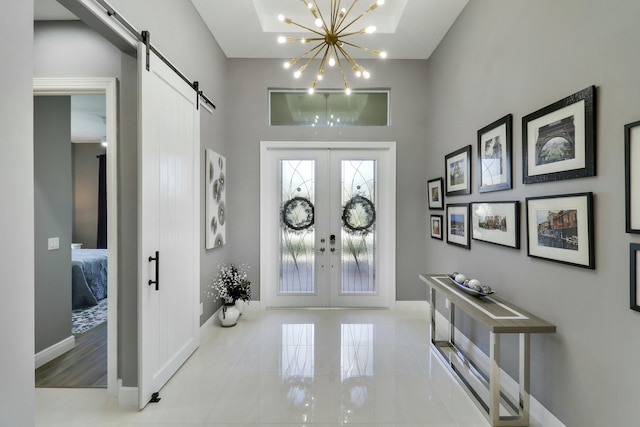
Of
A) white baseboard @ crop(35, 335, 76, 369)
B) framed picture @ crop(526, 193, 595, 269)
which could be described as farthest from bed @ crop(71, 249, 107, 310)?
framed picture @ crop(526, 193, 595, 269)

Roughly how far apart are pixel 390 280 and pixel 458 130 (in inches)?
84.6

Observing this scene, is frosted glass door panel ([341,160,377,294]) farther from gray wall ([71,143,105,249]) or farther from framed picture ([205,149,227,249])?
gray wall ([71,143,105,249])

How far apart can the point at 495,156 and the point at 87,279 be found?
5.49 metres

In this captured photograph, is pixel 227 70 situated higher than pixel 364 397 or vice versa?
pixel 227 70

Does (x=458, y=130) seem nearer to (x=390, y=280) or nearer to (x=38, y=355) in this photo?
(x=390, y=280)

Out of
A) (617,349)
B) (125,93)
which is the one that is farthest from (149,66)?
(617,349)

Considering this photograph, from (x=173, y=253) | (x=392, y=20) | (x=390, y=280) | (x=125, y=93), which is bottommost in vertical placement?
(x=390, y=280)

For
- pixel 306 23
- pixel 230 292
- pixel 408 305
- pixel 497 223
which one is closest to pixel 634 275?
pixel 497 223

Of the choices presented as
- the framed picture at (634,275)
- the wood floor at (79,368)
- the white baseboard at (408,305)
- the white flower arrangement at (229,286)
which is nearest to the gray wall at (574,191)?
the framed picture at (634,275)

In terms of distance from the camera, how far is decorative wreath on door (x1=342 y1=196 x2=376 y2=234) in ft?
14.0

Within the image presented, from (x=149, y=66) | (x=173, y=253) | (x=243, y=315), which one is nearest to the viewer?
(x=149, y=66)

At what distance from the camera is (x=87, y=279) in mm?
4477

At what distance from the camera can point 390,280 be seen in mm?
4234

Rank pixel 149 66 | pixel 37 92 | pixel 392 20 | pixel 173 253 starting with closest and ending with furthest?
pixel 149 66 → pixel 37 92 → pixel 173 253 → pixel 392 20
